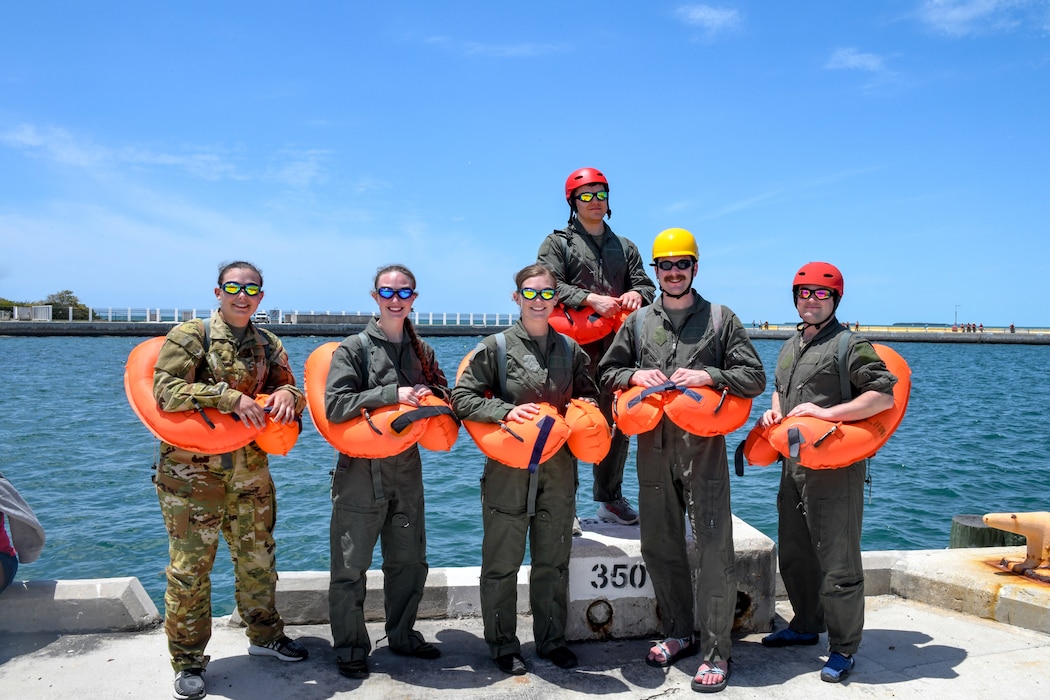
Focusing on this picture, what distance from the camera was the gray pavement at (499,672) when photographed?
4062 mm

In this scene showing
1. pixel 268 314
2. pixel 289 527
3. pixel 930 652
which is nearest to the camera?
pixel 930 652

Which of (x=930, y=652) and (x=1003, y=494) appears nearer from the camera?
(x=930, y=652)

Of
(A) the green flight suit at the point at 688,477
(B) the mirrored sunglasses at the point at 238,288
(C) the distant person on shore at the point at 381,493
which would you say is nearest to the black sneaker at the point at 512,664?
(C) the distant person on shore at the point at 381,493

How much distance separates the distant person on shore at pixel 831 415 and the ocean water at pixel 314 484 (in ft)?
18.8

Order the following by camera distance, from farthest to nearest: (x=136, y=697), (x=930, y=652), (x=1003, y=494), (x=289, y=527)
→ (x=1003, y=494) < (x=289, y=527) < (x=930, y=652) < (x=136, y=697)

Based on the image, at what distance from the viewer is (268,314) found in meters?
67.4

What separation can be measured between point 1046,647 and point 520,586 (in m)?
3.37

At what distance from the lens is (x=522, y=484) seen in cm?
426

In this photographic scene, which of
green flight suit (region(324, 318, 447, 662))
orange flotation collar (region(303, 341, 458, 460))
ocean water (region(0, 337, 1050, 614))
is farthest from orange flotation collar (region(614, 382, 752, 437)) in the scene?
ocean water (region(0, 337, 1050, 614))

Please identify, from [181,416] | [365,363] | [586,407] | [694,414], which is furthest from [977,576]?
[181,416]

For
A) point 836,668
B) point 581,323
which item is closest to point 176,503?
point 581,323

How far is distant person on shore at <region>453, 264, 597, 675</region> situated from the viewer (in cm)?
428

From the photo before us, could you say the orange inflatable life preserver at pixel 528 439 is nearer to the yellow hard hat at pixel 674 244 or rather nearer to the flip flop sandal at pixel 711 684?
the yellow hard hat at pixel 674 244

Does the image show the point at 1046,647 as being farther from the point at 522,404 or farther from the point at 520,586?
the point at 522,404
